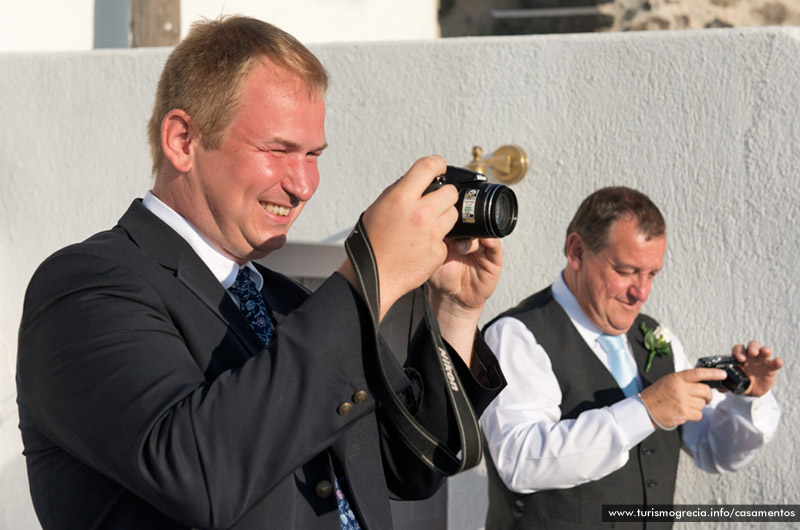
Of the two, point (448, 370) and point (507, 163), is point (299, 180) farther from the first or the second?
point (507, 163)

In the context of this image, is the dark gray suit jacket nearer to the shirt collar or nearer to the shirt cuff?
the shirt collar

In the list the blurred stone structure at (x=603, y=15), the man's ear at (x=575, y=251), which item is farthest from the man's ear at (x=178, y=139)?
the blurred stone structure at (x=603, y=15)

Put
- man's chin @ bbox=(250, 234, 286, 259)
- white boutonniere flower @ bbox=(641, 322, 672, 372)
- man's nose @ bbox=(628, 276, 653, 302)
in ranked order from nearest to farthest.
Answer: man's chin @ bbox=(250, 234, 286, 259)
man's nose @ bbox=(628, 276, 653, 302)
white boutonniere flower @ bbox=(641, 322, 672, 372)

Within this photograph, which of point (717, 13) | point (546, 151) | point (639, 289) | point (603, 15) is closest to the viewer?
point (639, 289)

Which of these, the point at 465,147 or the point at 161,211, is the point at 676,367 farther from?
the point at 161,211

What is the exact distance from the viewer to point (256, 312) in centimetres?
154

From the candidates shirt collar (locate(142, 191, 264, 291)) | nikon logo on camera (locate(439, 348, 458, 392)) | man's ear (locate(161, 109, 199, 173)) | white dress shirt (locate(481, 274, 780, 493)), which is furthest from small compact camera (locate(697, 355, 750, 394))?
man's ear (locate(161, 109, 199, 173))

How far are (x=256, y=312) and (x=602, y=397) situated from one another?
64.2 inches

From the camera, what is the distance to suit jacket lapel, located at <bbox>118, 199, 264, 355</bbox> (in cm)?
138

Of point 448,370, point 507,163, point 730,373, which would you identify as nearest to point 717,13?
point 507,163

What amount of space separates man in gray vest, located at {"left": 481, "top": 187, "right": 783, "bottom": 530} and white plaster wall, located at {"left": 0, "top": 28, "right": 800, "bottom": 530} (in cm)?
53

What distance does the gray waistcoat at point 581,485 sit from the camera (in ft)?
9.09

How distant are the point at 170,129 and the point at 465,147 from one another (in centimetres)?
265

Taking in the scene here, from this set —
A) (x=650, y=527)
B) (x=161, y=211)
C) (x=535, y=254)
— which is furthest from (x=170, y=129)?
(x=535, y=254)
